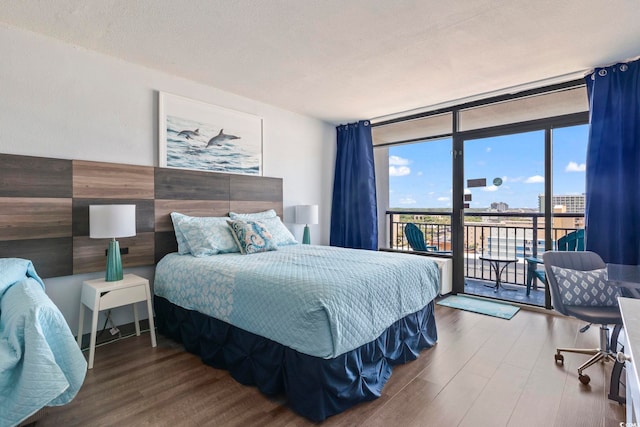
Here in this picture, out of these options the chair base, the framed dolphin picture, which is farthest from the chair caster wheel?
the framed dolphin picture

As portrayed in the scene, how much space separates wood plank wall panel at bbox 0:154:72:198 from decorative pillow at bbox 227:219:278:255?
136cm

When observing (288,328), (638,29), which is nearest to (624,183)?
(638,29)

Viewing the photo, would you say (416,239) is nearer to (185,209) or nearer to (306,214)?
(306,214)

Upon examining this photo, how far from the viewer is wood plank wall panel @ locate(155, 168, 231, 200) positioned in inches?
122

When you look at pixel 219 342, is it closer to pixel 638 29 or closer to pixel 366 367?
pixel 366 367

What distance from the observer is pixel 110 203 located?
9.10ft

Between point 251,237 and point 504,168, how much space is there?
3.12 metres

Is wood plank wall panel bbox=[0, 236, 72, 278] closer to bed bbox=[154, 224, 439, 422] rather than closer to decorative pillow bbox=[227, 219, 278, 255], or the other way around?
bed bbox=[154, 224, 439, 422]

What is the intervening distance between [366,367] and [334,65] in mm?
2520

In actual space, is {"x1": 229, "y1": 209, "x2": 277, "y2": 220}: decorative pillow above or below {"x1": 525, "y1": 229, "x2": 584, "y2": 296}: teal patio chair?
above

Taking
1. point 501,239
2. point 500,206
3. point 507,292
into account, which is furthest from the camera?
point 501,239

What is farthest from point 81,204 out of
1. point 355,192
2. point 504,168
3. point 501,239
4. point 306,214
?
point 501,239

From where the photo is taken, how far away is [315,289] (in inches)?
69.2

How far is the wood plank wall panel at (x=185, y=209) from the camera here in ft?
10.1
